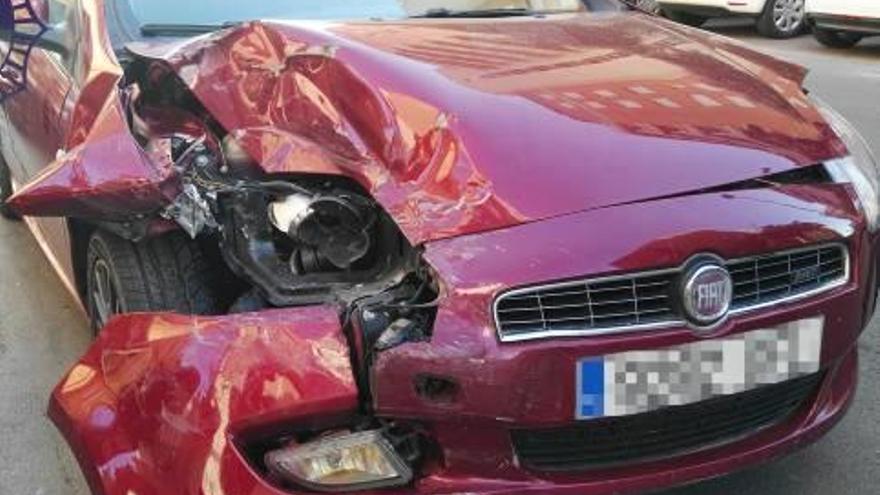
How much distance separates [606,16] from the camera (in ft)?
13.5

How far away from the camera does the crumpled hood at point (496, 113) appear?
2572 millimetres

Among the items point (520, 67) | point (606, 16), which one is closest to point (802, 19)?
point (606, 16)

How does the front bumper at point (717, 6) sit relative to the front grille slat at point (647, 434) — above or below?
below

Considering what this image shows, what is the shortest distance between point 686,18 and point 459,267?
534 inches

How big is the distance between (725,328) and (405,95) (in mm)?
981

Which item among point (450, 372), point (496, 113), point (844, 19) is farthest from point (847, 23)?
point (450, 372)

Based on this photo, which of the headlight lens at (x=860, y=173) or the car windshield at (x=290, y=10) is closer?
the headlight lens at (x=860, y=173)

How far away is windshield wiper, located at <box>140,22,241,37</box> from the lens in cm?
395

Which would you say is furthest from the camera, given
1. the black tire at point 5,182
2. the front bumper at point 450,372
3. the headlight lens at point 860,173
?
the black tire at point 5,182

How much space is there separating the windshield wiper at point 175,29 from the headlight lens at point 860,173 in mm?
2066

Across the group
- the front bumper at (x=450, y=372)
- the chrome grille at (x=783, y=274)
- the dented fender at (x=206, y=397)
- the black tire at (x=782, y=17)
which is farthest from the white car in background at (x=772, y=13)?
the dented fender at (x=206, y=397)

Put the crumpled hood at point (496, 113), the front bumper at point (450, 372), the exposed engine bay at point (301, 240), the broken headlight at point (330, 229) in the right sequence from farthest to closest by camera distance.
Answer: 1. the broken headlight at point (330, 229)
2. the crumpled hood at point (496, 113)
3. the exposed engine bay at point (301, 240)
4. the front bumper at point (450, 372)

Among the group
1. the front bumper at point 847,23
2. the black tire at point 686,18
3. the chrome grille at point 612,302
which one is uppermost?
the chrome grille at point 612,302

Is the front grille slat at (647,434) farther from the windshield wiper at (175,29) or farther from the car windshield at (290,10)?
the windshield wiper at (175,29)
